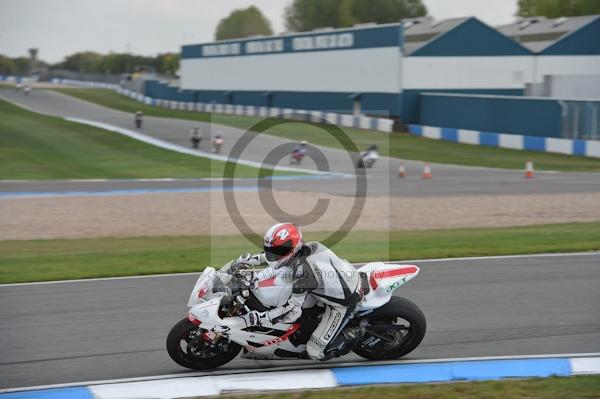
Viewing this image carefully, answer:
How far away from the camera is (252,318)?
25.2ft

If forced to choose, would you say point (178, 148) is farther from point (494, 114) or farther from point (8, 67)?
point (8, 67)

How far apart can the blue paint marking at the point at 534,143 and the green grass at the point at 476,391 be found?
103 feet

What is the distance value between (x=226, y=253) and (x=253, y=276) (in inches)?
284

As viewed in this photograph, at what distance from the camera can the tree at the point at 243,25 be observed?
14988 centimetres

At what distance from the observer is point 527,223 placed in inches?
724

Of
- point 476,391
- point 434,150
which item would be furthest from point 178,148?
point 476,391

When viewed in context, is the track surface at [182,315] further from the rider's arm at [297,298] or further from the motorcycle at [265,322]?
the rider's arm at [297,298]

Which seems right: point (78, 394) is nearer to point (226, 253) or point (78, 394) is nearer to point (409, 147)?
point (226, 253)

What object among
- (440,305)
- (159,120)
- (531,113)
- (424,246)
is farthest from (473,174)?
(159,120)

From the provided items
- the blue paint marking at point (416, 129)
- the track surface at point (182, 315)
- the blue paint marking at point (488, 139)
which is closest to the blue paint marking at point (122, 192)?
the track surface at point (182, 315)

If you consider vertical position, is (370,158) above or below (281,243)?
below

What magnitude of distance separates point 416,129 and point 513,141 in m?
8.08

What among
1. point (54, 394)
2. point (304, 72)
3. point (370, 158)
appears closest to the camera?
point (54, 394)

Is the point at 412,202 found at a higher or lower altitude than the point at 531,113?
lower
